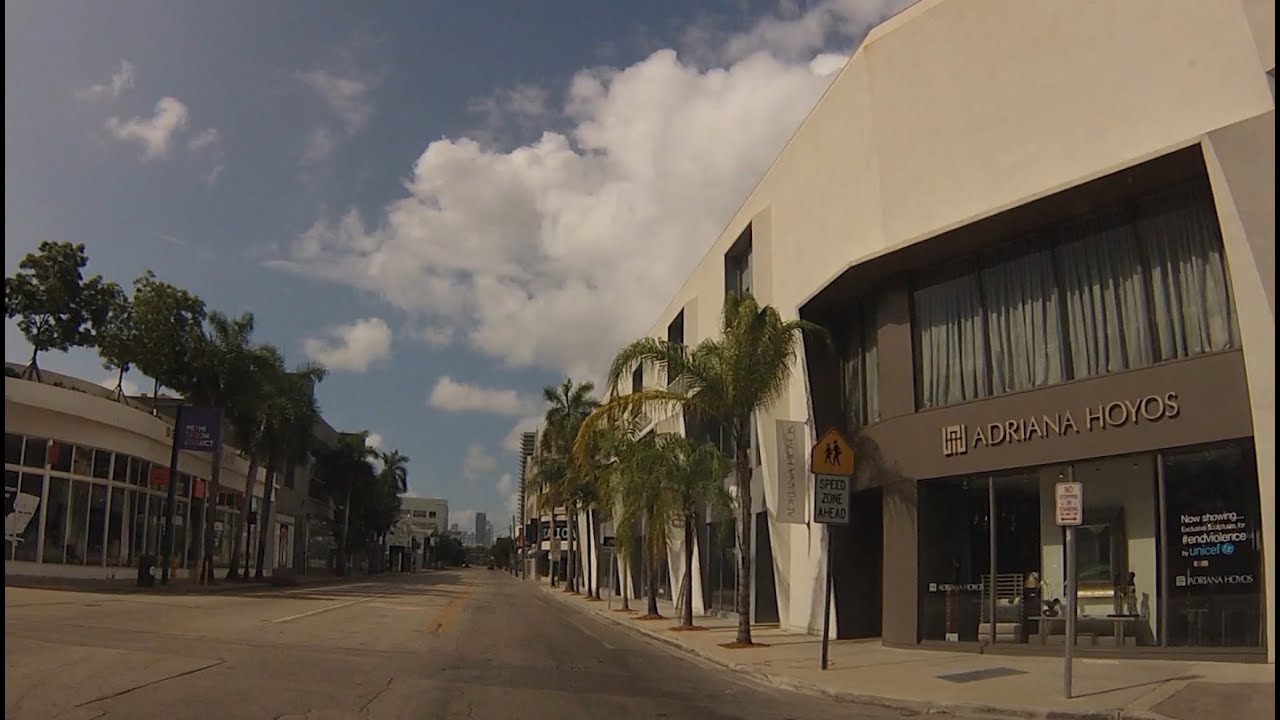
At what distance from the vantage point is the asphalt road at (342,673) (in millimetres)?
10883

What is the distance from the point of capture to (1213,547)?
14328 mm

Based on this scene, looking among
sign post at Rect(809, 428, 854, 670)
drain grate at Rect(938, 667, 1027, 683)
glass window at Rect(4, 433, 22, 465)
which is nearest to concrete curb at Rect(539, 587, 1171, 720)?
sign post at Rect(809, 428, 854, 670)

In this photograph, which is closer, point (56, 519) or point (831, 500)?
point (831, 500)

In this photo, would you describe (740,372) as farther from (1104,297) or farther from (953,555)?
(1104,297)

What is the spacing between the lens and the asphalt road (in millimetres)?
10883

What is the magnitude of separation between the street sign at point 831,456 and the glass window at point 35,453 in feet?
108

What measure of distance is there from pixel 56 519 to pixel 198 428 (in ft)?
20.3

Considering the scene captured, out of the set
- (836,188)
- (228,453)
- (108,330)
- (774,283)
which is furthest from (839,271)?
(228,453)

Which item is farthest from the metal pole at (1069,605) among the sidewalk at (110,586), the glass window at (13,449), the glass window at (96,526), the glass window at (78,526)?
the glass window at (96,526)

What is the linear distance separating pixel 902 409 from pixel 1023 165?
539 centimetres

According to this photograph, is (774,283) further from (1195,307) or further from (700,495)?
(1195,307)

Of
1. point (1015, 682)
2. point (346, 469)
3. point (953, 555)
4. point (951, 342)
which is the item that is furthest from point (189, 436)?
point (346, 469)

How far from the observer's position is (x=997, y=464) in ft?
57.8

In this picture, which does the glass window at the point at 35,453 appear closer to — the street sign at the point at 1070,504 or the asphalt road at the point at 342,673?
the asphalt road at the point at 342,673
